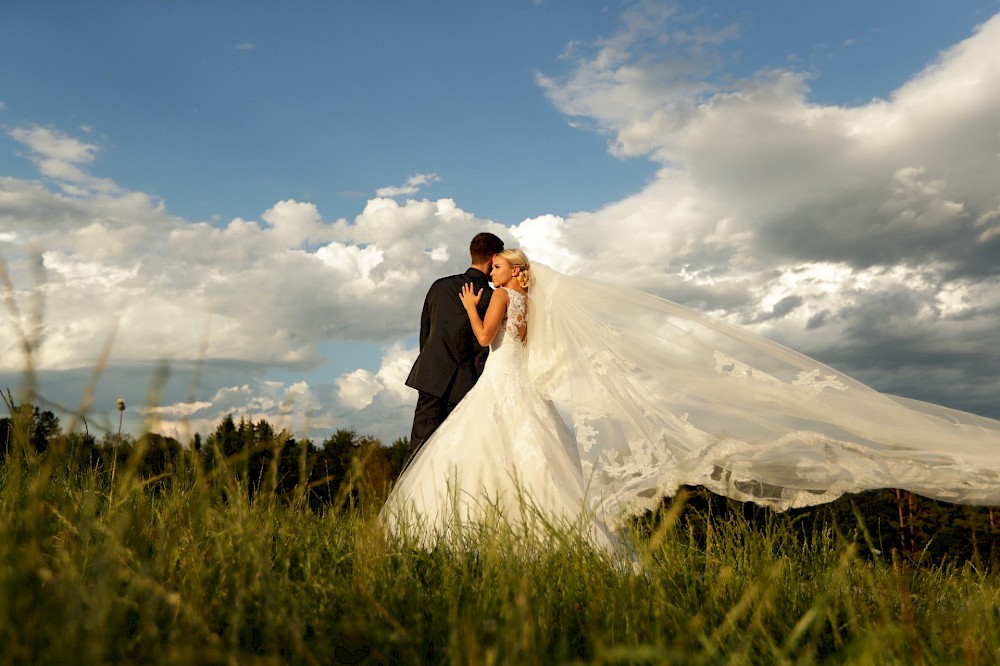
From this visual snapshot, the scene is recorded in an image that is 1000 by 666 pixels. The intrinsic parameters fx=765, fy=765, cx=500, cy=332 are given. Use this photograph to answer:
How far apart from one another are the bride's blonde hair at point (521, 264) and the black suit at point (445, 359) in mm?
1135

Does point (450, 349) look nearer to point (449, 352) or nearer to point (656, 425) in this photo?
point (449, 352)

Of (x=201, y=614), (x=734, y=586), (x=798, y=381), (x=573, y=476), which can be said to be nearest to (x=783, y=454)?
(x=798, y=381)

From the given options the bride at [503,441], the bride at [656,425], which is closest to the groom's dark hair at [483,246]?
the bride at [503,441]

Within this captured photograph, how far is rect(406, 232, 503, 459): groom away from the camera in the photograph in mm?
7867

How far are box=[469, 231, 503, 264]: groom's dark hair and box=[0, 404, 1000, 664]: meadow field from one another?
420 cm

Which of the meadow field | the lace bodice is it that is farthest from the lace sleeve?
the meadow field

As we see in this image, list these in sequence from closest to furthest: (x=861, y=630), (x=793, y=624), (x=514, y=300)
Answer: (x=861, y=630)
(x=793, y=624)
(x=514, y=300)

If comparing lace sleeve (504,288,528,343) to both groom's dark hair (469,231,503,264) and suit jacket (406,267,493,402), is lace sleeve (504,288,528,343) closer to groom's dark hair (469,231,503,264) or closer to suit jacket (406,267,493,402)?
suit jacket (406,267,493,402)

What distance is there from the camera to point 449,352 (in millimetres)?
7922

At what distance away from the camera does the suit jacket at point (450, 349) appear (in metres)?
7.86

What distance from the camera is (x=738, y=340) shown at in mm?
6152

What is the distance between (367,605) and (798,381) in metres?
4.17

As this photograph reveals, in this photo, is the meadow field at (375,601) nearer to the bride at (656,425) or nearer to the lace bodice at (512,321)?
the bride at (656,425)

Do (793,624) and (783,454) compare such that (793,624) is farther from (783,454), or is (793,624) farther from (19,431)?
(19,431)
